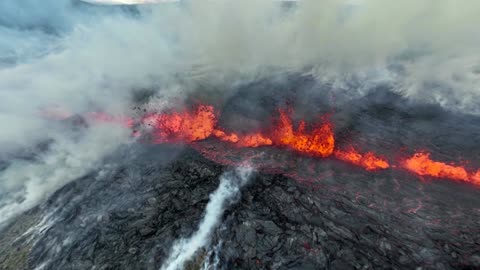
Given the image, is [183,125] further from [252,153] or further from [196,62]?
[196,62]

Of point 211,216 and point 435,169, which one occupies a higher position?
point 211,216

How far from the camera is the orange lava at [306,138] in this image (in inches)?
950

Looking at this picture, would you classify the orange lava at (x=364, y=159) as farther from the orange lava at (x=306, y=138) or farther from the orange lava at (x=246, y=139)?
the orange lava at (x=246, y=139)

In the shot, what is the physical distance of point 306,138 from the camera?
83.0ft

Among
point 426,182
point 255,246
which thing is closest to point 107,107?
point 255,246

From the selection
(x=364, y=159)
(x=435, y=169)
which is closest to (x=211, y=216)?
(x=364, y=159)

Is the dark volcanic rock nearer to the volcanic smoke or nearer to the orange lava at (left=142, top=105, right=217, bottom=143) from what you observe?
the volcanic smoke

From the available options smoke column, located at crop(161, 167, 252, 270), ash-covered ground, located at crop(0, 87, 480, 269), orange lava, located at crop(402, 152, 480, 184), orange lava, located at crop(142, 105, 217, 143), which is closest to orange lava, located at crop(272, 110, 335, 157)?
ash-covered ground, located at crop(0, 87, 480, 269)

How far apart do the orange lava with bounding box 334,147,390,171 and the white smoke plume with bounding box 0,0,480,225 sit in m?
13.5

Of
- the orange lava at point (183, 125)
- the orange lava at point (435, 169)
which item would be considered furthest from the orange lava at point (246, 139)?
the orange lava at point (435, 169)

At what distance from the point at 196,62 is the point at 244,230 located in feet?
110

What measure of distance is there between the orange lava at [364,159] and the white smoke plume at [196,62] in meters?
13.5

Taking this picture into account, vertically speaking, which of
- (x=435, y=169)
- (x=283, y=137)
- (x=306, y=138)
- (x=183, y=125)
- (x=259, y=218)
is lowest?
(x=435, y=169)

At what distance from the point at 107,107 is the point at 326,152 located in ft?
79.1
